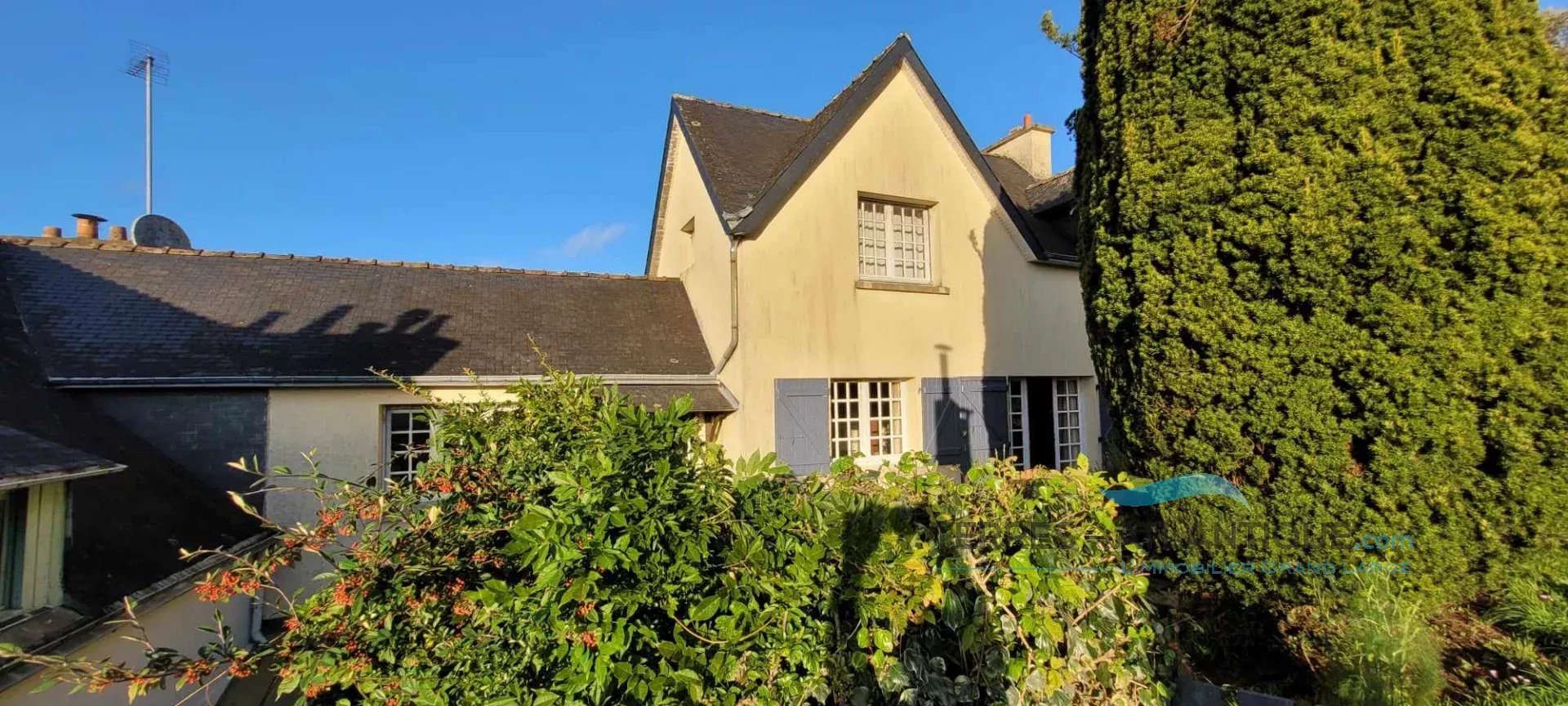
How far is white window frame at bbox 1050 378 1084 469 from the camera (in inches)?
437

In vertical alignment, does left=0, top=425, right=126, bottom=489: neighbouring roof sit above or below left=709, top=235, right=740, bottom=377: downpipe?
below

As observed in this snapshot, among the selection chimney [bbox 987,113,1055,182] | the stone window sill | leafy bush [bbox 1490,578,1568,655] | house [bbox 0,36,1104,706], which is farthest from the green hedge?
chimney [bbox 987,113,1055,182]

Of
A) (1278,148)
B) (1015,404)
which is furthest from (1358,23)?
(1015,404)

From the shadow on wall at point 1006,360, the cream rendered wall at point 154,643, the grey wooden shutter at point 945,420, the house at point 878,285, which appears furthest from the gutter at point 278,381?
the shadow on wall at point 1006,360

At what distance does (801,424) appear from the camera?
8.83 metres

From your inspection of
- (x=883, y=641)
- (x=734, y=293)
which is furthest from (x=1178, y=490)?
(x=734, y=293)

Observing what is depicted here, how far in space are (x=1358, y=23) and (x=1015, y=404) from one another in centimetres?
755

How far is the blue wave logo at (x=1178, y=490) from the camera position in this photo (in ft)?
13.4

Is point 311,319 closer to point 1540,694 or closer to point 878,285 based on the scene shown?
point 878,285

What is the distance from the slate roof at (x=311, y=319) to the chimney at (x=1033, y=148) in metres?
8.59

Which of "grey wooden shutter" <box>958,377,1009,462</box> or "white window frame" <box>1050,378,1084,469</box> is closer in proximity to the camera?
A: "grey wooden shutter" <box>958,377,1009,462</box>

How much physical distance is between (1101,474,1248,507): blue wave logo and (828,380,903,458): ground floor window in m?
5.07

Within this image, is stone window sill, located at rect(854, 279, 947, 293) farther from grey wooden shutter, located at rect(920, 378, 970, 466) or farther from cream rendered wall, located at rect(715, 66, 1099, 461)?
grey wooden shutter, located at rect(920, 378, 970, 466)

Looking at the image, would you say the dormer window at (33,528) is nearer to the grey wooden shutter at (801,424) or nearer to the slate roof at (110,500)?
the slate roof at (110,500)
